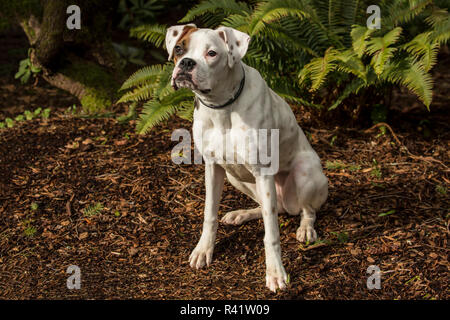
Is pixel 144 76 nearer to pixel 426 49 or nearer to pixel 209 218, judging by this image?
pixel 209 218

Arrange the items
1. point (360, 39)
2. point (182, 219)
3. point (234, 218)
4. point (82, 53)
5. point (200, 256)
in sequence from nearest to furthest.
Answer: point (200, 256) → point (234, 218) → point (182, 219) → point (360, 39) → point (82, 53)

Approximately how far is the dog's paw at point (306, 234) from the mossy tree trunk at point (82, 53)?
3.47 m

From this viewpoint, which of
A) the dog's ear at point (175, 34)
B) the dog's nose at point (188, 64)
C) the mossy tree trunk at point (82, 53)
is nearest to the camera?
the dog's nose at point (188, 64)

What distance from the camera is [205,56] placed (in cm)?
350

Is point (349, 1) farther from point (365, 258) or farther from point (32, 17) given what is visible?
point (32, 17)

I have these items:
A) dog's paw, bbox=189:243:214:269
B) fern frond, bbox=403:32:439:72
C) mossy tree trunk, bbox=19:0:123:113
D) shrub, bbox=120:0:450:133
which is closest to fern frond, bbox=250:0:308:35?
shrub, bbox=120:0:450:133

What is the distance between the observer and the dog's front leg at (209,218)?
418cm

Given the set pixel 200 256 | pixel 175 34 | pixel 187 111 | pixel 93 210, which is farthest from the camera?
pixel 187 111

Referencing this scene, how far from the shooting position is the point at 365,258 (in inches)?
165

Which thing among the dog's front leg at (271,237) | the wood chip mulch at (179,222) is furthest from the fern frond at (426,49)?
the dog's front leg at (271,237)

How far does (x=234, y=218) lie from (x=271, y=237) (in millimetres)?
850

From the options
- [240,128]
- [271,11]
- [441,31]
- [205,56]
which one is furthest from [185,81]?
[441,31]

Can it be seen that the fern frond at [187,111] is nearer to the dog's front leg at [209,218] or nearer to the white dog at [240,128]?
the white dog at [240,128]

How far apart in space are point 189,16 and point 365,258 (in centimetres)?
322
